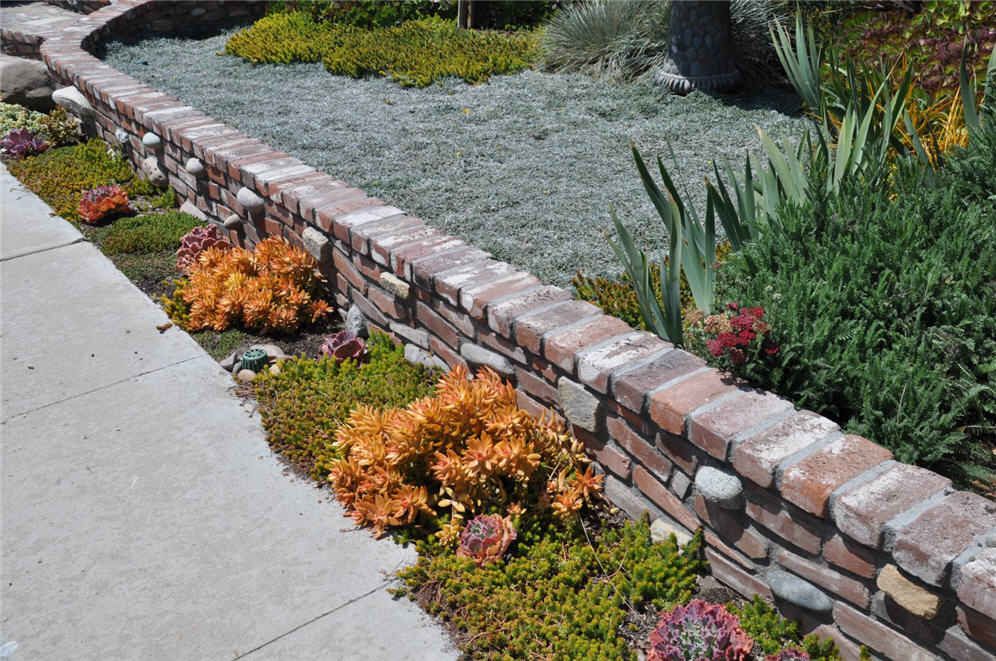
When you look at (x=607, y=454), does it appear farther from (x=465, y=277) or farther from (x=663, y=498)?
(x=465, y=277)

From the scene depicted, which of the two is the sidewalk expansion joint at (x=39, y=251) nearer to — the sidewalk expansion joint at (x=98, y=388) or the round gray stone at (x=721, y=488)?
the sidewalk expansion joint at (x=98, y=388)

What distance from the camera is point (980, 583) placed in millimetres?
1922

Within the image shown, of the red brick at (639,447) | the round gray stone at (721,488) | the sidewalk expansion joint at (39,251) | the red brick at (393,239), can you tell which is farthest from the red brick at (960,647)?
the sidewalk expansion joint at (39,251)

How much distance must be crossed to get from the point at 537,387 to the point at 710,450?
0.84 m

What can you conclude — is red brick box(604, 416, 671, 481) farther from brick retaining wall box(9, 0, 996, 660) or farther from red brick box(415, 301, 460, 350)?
red brick box(415, 301, 460, 350)

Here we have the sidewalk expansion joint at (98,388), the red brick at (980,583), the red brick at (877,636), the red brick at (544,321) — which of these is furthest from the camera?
the sidewalk expansion joint at (98,388)

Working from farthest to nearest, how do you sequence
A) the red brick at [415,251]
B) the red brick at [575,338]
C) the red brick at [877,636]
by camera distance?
the red brick at [415,251]
the red brick at [575,338]
the red brick at [877,636]

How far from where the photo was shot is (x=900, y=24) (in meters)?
6.04

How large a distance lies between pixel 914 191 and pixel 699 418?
5.57 ft

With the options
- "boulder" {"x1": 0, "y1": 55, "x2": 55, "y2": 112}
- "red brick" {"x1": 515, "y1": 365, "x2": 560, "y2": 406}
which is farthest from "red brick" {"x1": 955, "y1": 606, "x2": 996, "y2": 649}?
"boulder" {"x1": 0, "y1": 55, "x2": 55, "y2": 112}

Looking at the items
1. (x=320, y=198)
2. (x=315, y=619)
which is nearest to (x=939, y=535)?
(x=315, y=619)

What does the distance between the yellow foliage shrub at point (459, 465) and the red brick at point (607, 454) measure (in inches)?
1.5

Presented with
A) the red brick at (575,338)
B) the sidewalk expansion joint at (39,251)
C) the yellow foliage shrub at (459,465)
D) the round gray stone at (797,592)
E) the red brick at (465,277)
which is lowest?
the sidewalk expansion joint at (39,251)

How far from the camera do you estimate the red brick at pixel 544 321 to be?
3.04m
